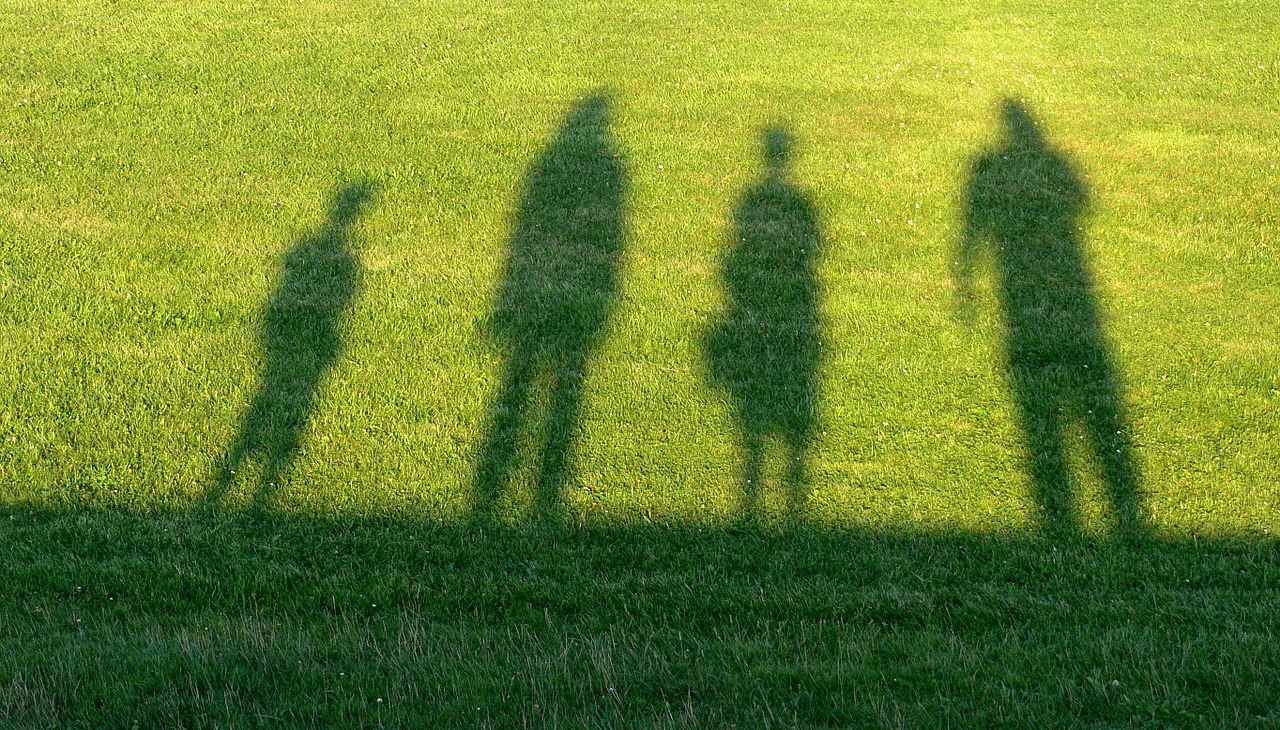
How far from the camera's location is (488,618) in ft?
18.7

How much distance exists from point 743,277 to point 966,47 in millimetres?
7564

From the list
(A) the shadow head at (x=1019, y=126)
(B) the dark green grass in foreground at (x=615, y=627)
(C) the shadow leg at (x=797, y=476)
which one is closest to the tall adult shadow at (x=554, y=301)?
(B) the dark green grass in foreground at (x=615, y=627)

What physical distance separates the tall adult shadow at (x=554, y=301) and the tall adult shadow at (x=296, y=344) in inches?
41.9

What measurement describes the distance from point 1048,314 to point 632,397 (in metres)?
3.04

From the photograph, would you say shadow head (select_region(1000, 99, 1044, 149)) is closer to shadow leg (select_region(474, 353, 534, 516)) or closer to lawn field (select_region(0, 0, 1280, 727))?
lawn field (select_region(0, 0, 1280, 727))

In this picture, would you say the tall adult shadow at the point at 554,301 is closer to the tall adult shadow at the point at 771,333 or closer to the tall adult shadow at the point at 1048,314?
the tall adult shadow at the point at 771,333

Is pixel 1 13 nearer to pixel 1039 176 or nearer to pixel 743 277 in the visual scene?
pixel 743 277

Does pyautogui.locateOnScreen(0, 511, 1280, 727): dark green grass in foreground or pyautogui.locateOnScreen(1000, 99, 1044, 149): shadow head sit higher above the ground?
pyautogui.locateOnScreen(0, 511, 1280, 727): dark green grass in foreground

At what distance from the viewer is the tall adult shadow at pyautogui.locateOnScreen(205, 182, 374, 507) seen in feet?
23.1

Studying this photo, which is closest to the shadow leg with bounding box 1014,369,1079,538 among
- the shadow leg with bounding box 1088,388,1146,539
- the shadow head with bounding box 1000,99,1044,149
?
the shadow leg with bounding box 1088,388,1146,539

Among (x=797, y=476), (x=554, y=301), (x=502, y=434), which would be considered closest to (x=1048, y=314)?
(x=797, y=476)

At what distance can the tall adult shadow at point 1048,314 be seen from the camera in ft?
22.9

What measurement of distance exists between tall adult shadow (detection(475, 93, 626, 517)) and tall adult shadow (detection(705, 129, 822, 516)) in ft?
2.89

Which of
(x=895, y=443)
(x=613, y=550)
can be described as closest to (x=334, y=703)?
(x=613, y=550)
